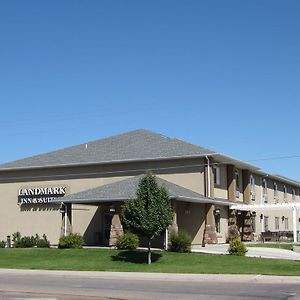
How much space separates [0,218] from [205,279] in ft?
94.0

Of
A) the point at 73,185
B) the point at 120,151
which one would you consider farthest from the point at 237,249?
the point at 73,185

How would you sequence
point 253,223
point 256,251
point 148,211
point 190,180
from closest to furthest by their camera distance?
point 148,211 → point 256,251 → point 190,180 → point 253,223

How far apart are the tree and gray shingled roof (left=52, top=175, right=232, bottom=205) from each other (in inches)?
218

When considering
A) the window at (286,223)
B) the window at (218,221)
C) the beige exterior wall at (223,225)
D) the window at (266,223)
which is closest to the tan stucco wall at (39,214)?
the window at (218,221)

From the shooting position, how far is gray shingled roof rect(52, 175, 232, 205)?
36.8 metres

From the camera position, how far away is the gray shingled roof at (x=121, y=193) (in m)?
36.8

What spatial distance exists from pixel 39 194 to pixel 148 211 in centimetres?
1881

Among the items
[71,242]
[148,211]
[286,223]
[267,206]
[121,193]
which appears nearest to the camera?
[148,211]

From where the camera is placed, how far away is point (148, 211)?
1164 inches

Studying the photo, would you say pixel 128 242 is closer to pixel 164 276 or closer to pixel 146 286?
pixel 164 276

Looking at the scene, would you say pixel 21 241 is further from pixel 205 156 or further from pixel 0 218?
pixel 205 156

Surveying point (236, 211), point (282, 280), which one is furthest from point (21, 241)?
point (282, 280)

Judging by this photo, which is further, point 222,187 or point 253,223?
point 253,223

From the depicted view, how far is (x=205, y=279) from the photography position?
77.8 ft
